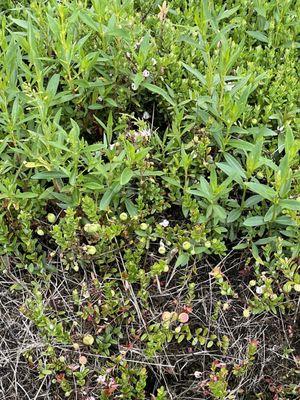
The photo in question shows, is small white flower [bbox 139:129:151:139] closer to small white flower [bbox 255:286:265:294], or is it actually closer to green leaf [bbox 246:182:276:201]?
green leaf [bbox 246:182:276:201]

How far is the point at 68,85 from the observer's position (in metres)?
2.56

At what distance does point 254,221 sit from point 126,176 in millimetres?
504

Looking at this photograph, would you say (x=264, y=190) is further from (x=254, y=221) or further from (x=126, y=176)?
(x=126, y=176)

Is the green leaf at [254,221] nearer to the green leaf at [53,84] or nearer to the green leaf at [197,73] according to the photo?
the green leaf at [197,73]

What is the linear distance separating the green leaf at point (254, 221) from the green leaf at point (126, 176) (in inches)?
18.1

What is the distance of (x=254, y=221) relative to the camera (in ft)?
7.61

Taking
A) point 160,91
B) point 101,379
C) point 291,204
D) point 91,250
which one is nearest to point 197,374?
point 101,379

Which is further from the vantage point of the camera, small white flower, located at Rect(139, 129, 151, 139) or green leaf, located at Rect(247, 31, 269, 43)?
green leaf, located at Rect(247, 31, 269, 43)

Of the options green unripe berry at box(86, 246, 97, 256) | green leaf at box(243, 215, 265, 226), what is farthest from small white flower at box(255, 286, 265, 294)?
green unripe berry at box(86, 246, 97, 256)

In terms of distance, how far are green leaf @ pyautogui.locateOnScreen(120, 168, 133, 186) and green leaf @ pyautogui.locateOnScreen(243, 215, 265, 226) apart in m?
0.46

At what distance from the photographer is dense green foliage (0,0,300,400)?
2291mm

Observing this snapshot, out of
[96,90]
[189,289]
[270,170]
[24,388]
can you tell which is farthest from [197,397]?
[96,90]

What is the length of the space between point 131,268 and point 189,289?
0.77ft

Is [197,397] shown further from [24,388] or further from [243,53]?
[243,53]
